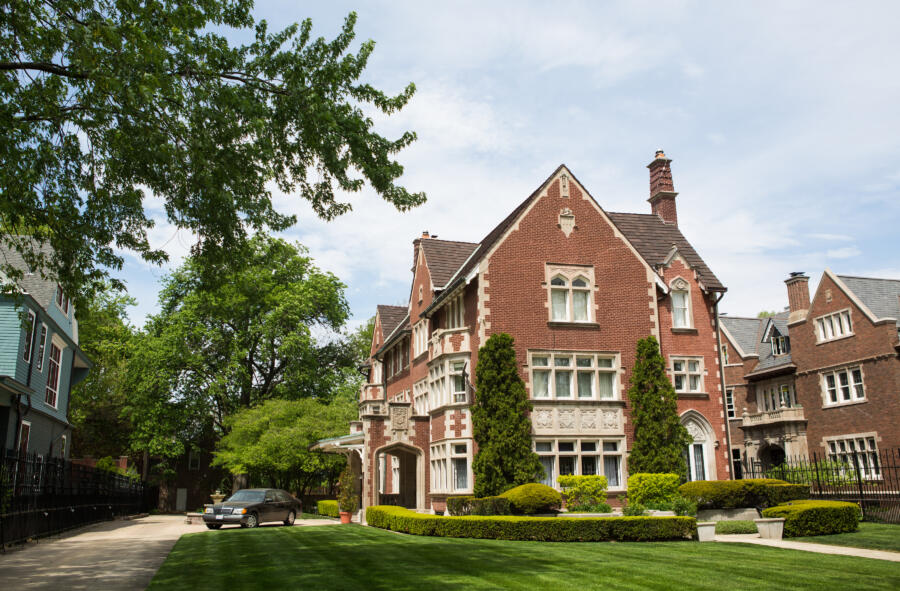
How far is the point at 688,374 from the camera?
30656mm

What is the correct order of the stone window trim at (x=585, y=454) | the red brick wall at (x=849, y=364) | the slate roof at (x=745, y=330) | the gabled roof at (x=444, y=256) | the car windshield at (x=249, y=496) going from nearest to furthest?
the stone window trim at (x=585, y=454), the car windshield at (x=249, y=496), the gabled roof at (x=444, y=256), the red brick wall at (x=849, y=364), the slate roof at (x=745, y=330)

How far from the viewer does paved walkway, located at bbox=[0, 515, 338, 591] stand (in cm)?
1188

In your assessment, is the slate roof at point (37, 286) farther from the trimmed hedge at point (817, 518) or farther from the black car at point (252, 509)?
the trimmed hedge at point (817, 518)

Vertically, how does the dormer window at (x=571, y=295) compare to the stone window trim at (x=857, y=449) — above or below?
above

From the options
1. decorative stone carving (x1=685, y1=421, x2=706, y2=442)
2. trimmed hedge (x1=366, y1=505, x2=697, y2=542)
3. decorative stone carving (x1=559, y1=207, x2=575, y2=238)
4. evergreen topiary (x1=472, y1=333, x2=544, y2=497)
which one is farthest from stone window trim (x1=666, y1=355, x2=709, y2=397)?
trimmed hedge (x1=366, y1=505, x2=697, y2=542)

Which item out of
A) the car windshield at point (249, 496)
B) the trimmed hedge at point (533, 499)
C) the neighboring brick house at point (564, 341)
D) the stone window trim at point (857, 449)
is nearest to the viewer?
the trimmed hedge at point (533, 499)

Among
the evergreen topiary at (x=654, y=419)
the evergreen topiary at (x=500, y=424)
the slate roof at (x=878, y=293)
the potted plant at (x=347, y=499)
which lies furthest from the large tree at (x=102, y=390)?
the slate roof at (x=878, y=293)

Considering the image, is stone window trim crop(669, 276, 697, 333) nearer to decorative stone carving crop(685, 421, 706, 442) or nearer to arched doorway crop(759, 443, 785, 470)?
decorative stone carving crop(685, 421, 706, 442)

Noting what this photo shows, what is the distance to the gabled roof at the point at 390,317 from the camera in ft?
144

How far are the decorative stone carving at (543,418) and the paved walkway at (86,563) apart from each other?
13.2 metres

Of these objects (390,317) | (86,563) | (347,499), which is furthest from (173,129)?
(390,317)

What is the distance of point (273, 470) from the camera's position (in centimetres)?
4338

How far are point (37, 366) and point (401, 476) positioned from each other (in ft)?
57.8

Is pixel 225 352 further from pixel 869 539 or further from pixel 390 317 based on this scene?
pixel 869 539
